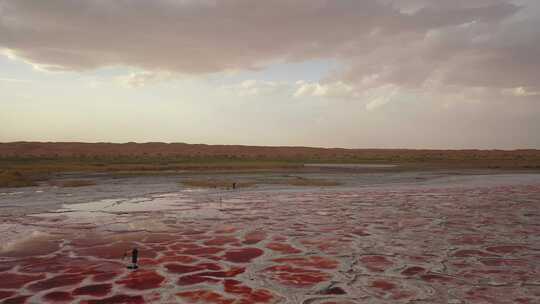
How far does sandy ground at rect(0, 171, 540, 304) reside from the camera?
27.2 feet

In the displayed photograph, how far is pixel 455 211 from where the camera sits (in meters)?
18.2

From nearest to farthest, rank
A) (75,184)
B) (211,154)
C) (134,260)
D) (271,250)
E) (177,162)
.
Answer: (134,260) < (271,250) < (75,184) < (177,162) < (211,154)

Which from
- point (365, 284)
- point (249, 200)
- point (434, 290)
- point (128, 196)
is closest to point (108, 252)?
point (365, 284)

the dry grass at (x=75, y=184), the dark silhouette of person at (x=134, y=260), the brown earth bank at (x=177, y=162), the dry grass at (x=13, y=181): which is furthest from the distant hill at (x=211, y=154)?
the dark silhouette of person at (x=134, y=260)

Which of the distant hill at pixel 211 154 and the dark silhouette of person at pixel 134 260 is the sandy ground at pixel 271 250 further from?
the distant hill at pixel 211 154

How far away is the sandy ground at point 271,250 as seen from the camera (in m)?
8.30

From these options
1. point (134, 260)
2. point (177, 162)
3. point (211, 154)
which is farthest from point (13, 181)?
point (211, 154)

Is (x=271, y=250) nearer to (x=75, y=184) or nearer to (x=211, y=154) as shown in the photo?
(x=75, y=184)

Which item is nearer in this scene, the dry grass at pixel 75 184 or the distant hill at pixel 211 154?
the dry grass at pixel 75 184

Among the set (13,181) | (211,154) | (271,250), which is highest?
(211,154)

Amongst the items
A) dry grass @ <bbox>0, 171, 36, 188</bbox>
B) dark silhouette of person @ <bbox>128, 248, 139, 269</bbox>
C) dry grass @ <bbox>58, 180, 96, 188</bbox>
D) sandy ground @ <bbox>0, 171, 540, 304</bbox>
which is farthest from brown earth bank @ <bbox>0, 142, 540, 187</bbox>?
dark silhouette of person @ <bbox>128, 248, 139, 269</bbox>

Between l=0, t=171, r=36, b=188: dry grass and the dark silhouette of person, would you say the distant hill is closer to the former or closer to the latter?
l=0, t=171, r=36, b=188: dry grass

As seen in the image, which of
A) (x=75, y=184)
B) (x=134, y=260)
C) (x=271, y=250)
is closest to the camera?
(x=134, y=260)

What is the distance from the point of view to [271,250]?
38.3ft
